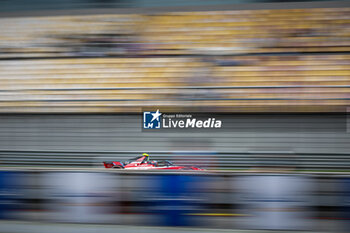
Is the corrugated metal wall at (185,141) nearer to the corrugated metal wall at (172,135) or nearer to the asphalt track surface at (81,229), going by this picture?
the corrugated metal wall at (172,135)

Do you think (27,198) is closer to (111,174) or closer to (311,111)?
(111,174)

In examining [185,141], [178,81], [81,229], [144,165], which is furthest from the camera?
[185,141]

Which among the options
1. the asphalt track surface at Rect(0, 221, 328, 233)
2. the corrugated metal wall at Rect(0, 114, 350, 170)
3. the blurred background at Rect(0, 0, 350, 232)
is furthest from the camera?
the corrugated metal wall at Rect(0, 114, 350, 170)

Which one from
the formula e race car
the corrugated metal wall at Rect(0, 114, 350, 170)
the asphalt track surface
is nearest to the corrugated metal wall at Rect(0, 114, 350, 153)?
the corrugated metal wall at Rect(0, 114, 350, 170)

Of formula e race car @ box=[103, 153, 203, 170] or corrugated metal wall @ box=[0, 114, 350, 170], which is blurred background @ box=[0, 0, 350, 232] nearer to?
corrugated metal wall @ box=[0, 114, 350, 170]

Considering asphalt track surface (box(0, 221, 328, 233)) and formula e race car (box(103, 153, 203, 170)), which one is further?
formula e race car (box(103, 153, 203, 170))

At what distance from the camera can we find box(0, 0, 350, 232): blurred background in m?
12.0

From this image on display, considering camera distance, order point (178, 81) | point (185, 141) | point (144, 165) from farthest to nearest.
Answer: point (185, 141)
point (178, 81)
point (144, 165)

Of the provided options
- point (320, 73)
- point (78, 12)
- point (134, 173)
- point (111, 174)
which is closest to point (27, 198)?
point (111, 174)

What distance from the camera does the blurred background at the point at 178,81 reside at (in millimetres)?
11969

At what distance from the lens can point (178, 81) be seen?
12398 millimetres

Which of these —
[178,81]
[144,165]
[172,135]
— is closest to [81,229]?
[144,165]

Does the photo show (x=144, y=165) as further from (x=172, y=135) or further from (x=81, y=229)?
(x=81, y=229)

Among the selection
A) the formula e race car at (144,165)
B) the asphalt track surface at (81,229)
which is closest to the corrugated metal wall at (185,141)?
the formula e race car at (144,165)
